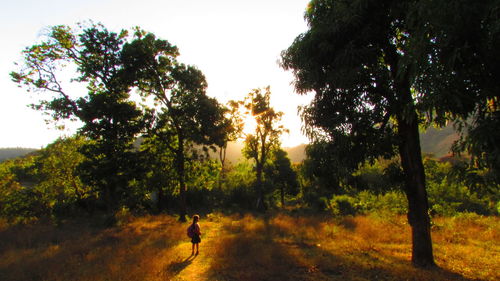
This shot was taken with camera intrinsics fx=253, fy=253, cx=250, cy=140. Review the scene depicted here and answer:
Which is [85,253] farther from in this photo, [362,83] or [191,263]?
[362,83]

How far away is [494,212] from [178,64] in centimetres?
4161

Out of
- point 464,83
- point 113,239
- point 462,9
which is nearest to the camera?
point 462,9

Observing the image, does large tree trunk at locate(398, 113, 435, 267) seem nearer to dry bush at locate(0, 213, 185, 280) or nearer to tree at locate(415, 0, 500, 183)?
tree at locate(415, 0, 500, 183)

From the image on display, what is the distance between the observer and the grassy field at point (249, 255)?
889 cm

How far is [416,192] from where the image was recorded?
32.2 feet

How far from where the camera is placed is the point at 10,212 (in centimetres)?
1955

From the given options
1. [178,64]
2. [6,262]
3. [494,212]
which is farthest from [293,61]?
[494,212]

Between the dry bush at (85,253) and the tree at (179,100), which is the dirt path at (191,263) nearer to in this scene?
the dry bush at (85,253)

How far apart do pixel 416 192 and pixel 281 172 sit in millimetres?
32786

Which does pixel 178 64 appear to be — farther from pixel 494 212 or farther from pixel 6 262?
pixel 494 212

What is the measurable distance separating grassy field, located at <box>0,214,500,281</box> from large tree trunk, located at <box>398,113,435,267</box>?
0.65 m

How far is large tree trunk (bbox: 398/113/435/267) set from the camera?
9.74 meters

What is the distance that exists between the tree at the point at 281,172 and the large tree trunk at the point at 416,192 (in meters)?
32.2

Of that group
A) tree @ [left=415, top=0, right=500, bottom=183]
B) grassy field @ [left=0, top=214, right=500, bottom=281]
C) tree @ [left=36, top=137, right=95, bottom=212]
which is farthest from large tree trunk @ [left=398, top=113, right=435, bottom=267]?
tree @ [left=36, top=137, right=95, bottom=212]
